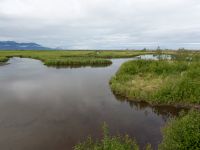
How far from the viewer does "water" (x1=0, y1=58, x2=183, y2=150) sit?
14391 mm

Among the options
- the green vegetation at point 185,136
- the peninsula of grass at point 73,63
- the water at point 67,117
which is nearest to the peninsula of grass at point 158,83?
the water at point 67,117

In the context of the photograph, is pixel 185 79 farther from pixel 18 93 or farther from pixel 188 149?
pixel 18 93

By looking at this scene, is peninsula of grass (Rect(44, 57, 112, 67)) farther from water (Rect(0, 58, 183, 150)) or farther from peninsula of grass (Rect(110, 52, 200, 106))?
water (Rect(0, 58, 183, 150))

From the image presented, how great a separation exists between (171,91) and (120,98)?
5.63 m

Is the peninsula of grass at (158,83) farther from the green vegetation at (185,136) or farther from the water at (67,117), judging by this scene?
the green vegetation at (185,136)

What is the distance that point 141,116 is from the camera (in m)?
18.7

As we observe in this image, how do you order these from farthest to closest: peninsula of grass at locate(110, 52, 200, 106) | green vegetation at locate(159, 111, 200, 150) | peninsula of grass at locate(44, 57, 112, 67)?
peninsula of grass at locate(44, 57, 112, 67) < peninsula of grass at locate(110, 52, 200, 106) < green vegetation at locate(159, 111, 200, 150)

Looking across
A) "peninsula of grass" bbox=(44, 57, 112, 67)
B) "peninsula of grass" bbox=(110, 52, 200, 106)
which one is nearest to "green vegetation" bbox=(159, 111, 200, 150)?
"peninsula of grass" bbox=(110, 52, 200, 106)

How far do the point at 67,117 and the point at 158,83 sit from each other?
492 inches

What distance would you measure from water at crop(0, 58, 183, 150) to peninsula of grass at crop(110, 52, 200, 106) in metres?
1.23

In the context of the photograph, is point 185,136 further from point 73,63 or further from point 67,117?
point 73,63

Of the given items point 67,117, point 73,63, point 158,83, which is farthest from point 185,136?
point 73,63

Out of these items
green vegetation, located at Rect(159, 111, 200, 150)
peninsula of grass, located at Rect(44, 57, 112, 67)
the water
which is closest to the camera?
green vegetation, located at Rect(159, 111, 200, 150)

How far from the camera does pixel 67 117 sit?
18.4 meters
